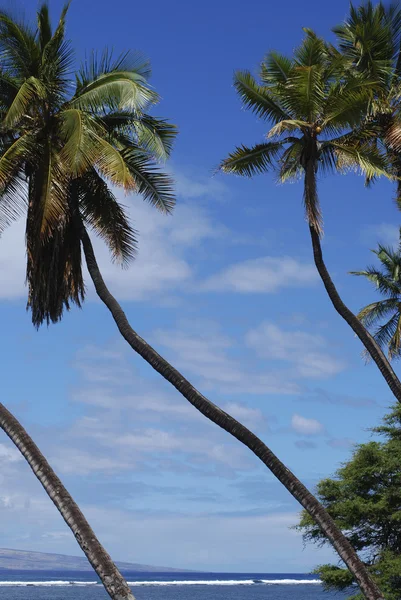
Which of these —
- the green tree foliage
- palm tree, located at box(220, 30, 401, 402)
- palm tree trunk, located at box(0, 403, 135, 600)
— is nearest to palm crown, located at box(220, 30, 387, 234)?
palm tree, located at box(220, 30, 401, 402)

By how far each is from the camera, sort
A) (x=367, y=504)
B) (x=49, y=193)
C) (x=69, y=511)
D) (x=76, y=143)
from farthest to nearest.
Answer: (x=367, y=504), (x=49, y=193), (x=76, y=143), (x=69, y=511)

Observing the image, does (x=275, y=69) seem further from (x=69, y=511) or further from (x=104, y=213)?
(x=69, y=511)

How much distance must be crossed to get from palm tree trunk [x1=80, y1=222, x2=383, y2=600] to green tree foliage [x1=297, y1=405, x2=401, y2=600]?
68.4 ft

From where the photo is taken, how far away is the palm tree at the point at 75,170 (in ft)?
→ 56.9

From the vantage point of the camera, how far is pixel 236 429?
57.5 feet

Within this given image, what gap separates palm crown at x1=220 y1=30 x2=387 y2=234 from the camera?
64.1 feet

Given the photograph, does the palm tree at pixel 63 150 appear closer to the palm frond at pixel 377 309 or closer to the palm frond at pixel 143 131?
the palm frond at pixel 143 131

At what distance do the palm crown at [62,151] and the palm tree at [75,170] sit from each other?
0.02 meters

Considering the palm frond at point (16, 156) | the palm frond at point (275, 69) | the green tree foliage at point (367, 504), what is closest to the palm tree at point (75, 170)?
the palm frond at point (16, 156)

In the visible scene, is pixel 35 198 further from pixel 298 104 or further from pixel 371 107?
pixel 371 107

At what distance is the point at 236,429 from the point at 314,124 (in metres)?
7.39

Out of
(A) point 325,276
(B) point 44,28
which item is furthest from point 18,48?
(A) point 325,276

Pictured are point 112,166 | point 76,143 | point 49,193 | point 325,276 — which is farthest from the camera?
point 325,276

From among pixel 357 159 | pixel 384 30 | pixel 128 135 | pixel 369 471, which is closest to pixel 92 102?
pixel 128 135
